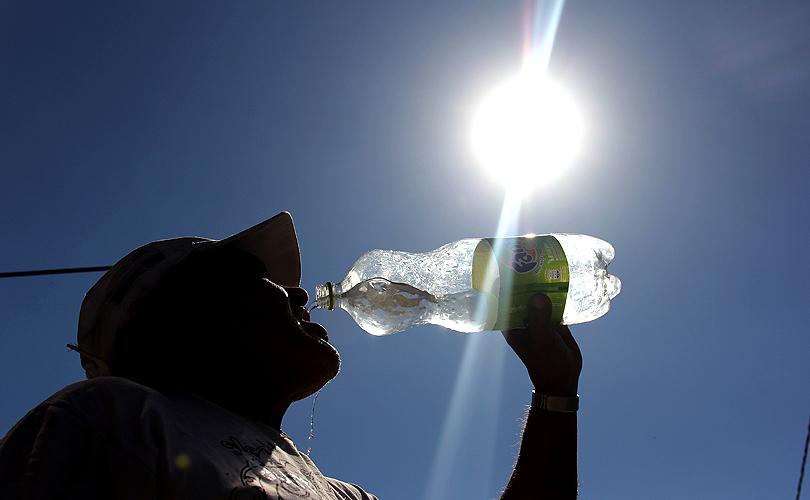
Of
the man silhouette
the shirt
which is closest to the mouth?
the man silhouette

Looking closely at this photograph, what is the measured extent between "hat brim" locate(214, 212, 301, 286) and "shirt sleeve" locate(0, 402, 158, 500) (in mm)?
1374

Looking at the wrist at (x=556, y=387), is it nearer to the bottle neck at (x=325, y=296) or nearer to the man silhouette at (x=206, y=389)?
the man silhouette at (x=206, y=389)

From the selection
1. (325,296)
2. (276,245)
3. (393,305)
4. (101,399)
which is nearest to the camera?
(101,399)

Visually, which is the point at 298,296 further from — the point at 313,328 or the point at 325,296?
the point at 325,296

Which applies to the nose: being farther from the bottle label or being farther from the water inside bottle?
the water inside bottle

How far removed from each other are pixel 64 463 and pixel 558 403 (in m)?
1.92

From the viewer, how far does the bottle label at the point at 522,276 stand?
9.41 ft

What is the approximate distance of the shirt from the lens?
1276 millimetres

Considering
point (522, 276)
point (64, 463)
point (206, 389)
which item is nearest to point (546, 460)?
point (522, 276)

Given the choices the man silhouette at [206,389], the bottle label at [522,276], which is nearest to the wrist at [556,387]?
the man silhouette at [206,389]

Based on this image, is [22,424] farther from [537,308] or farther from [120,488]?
[537,308]

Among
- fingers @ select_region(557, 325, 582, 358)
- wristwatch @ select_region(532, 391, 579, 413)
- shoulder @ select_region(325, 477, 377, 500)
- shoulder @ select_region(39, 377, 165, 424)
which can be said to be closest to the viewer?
shoulder @ select_region(39, 377, 165, 424)

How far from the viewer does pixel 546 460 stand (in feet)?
8.50

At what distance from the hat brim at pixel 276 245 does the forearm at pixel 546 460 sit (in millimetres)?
1298
